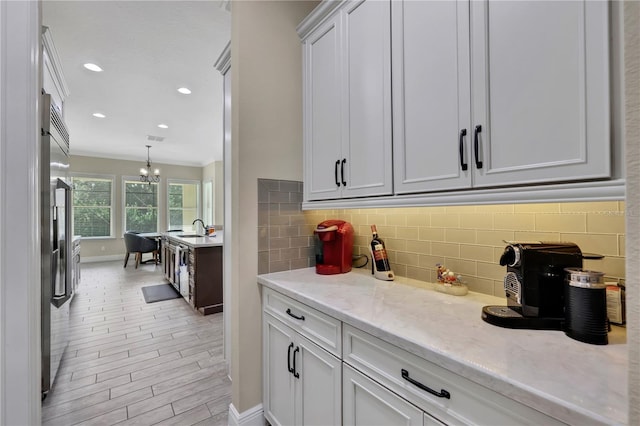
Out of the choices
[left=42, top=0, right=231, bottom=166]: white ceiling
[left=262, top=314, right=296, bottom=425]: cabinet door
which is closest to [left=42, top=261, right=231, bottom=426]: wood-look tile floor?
[left=262, top=314, right=296, bottom=425]: cabinet door

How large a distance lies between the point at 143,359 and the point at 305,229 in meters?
2.06

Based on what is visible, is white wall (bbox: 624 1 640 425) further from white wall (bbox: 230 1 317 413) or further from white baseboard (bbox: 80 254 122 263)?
white baseboard (bbox: 80 254 122 263)

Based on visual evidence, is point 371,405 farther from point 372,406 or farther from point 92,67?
point 92,67

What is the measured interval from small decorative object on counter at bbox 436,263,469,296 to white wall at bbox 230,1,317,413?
41.6 inches

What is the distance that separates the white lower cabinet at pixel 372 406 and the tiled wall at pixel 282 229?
0.83 meters

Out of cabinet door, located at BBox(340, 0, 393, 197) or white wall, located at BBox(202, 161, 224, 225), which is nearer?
cabinet door, located at BBox(340, 0, 393, 197)

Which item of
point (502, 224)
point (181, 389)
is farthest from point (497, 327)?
point (181, 389)

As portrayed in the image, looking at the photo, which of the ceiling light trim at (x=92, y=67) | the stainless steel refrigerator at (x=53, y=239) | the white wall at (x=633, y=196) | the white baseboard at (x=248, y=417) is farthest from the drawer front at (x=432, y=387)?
the ceiling light trim at (x=92, y=67)

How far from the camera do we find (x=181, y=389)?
81.7 inches

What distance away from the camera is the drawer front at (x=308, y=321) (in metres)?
1.15

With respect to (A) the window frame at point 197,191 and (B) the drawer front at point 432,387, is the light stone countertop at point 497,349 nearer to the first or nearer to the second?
(B) the drawer front at point 432,387

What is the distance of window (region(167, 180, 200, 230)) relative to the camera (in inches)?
338

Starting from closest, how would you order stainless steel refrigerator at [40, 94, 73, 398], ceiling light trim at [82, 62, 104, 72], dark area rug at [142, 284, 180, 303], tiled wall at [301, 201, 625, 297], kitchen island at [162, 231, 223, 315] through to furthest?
tiled wall at [301, 201, 625, 297] → stainless steel refrigerator at [40, 94, 73, 398] → ceiling light trim at [82, 62, 104, 72] → kitchen island at [162, 231, 223, 315] → dark area rug at [142, 284, 180, 303]

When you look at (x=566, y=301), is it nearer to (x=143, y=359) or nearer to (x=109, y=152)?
(x=143, y=359)
